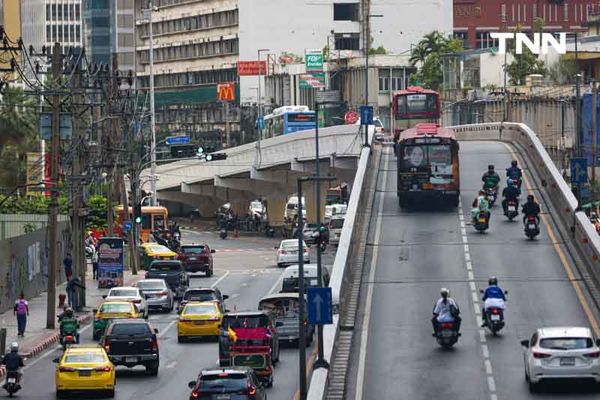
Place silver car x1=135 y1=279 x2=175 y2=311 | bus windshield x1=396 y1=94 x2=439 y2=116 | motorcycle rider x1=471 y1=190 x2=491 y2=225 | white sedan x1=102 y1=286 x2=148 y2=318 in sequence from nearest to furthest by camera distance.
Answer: white sedan x1=102 y1=286 x2=148 y2=318 → motorcycle rider x1=471 y1=190 x2=491 y2=225 → silver car x1=135 y1=279 x2=175 y2=311 → bus windshield x1=396 y1=94 x2=439 y2=116

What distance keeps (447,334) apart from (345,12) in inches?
6052

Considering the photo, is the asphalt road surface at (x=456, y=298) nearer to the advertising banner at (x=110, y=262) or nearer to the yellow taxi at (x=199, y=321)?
the yellow taxi at (x=199, y=321)

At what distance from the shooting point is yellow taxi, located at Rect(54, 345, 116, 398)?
39.6 metres

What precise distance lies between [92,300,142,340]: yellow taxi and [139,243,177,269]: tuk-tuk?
32943 mm

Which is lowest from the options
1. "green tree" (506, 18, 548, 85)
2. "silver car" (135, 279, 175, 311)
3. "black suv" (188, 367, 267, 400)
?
"silver car" (135, 279, 175, 311)

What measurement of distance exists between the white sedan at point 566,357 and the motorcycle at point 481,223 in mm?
23496

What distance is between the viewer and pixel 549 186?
66062 mm

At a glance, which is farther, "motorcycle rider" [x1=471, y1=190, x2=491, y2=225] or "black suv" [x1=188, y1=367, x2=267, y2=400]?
"motorcycle rider" [x1=471, y1=190, x2=491, y2=225]

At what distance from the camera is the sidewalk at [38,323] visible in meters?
52.9

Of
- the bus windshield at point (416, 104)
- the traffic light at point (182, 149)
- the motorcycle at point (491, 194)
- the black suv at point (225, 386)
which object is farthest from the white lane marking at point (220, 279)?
the black suv at point (225, 386)

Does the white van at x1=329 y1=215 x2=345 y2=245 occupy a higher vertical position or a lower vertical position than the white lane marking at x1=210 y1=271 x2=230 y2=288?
higher

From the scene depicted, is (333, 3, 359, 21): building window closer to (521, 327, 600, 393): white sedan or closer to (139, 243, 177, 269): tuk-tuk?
(139, 243, 177, 269): tuk-tuk

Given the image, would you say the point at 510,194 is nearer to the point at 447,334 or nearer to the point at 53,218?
the point at 53,218

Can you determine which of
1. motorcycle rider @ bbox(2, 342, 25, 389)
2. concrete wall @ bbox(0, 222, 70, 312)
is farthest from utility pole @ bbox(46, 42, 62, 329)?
motorcycle rider @ bbox(2, 342, 25, 389)
